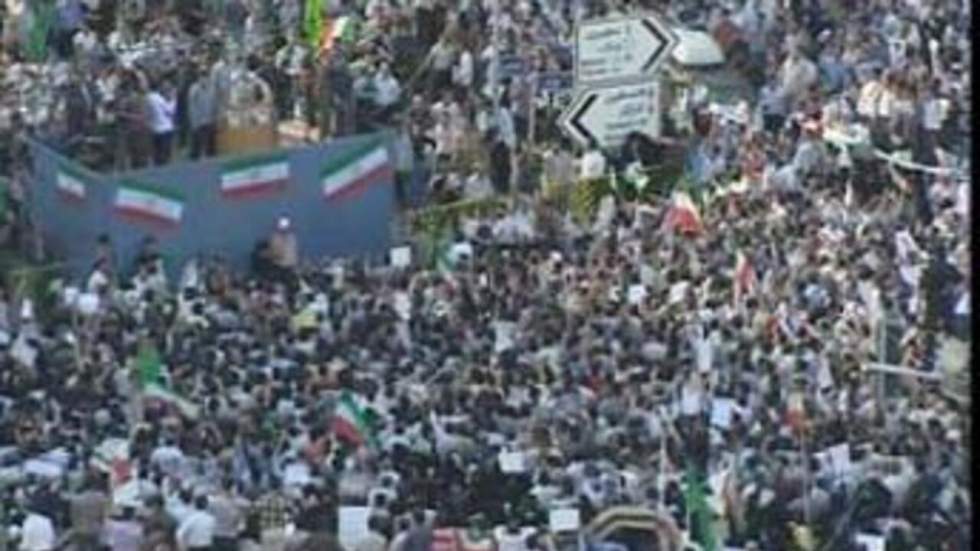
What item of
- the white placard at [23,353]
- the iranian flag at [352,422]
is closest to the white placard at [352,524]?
the iranian flag at [352,422]

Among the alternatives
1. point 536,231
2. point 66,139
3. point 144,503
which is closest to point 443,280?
point 536,231

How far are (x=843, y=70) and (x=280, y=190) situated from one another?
5.28m

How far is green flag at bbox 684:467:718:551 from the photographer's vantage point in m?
23.2

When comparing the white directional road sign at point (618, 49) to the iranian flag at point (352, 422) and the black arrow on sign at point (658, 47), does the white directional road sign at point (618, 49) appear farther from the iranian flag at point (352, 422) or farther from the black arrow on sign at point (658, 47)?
the iranian flag at point (352, 422)

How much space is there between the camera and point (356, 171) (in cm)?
2991

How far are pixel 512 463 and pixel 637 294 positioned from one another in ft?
12.3

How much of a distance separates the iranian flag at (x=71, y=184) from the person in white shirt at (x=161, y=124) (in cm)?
109

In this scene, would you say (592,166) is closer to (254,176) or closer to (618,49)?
(254,176)

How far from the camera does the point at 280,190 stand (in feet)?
96.4

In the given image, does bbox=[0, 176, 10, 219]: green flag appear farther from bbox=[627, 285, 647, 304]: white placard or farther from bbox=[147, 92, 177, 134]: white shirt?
bbox=[627, 285, 647, 304]: white placard

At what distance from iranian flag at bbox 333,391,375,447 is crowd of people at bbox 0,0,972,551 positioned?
0.07ft

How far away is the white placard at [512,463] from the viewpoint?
2352 cm

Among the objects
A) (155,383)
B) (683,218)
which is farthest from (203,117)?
(155,383)

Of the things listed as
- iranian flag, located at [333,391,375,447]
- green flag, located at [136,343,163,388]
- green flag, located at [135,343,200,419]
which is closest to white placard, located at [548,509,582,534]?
iranian flag, located at [333,391,375,447]
